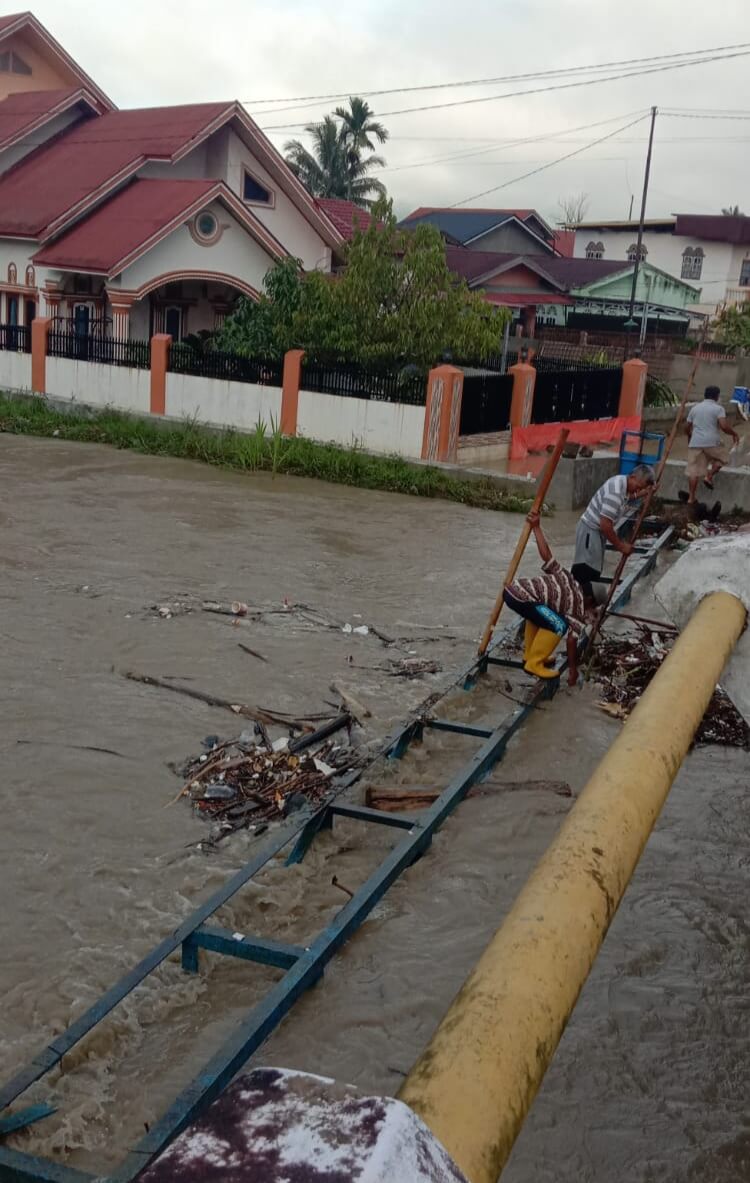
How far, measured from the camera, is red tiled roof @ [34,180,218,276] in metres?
20.8

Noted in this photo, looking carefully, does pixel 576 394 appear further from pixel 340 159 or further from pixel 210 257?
pixel 340 159

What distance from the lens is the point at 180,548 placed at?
11469 mm

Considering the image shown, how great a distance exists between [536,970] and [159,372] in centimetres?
1872

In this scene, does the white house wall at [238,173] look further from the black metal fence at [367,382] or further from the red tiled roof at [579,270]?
the red tiled roof at [579,270]

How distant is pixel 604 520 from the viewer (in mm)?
8453

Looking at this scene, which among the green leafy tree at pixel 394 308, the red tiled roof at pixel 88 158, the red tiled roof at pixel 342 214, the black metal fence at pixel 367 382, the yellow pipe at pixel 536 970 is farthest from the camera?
the red tiled roof at pixel 342 214

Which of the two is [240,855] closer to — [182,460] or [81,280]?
[182,460]

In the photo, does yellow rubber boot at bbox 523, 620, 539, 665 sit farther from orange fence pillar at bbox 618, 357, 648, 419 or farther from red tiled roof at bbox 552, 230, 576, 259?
red tiled roof at bbox 552, 230, 576, 259

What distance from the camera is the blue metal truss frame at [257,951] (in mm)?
3322

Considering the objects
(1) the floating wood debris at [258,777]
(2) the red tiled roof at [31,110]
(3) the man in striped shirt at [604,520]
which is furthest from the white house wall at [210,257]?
(1) the floating wood debris at [258,777]

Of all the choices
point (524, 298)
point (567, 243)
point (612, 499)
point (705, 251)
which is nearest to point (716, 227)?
point (705, 251)

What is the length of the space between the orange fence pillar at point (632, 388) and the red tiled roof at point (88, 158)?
10310 millimetres

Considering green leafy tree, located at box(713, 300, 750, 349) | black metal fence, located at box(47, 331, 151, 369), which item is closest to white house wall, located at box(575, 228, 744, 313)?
green leafy tree, located at box(713, 300, 750, 349)

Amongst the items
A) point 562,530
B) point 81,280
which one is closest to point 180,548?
point 562,530
